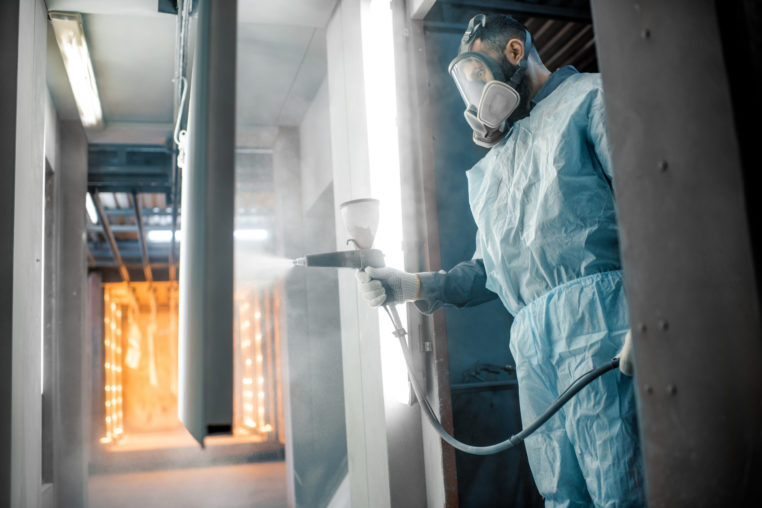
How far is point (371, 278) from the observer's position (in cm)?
186

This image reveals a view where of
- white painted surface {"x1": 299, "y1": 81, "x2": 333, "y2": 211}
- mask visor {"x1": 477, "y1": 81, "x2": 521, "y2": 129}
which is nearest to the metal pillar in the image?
mask visor {"x1": 477, "y1": 81, "x2": 521, "y2": 129}

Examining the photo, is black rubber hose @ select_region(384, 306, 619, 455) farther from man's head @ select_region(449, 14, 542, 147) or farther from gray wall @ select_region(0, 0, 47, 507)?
gray wall @ select_region(0, 0, 47, 507)

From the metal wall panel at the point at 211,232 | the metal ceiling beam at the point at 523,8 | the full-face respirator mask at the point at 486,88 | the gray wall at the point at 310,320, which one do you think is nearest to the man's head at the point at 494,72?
the full-face respirator mask at the point at 486,88

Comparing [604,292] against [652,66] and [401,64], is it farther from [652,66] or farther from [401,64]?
[401,64]

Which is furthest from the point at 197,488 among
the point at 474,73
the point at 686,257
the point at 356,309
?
the point at 686,257

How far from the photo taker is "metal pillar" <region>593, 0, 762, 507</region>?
0.65m

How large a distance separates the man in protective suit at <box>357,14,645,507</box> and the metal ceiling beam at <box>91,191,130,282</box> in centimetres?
497

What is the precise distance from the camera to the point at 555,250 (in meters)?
1.42

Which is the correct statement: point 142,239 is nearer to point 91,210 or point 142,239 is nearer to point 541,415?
point 91,210

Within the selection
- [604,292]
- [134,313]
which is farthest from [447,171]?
[134,313]

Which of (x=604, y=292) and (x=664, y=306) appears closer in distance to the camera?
(x=664, y=306)

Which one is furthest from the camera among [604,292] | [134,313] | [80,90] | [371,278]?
[134,313]

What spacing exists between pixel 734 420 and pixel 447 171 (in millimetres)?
1673

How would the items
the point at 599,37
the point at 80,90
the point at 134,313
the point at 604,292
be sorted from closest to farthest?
the point at 599,37 < the point at 604,292 < the point at 80,90 < the point at 134,313
